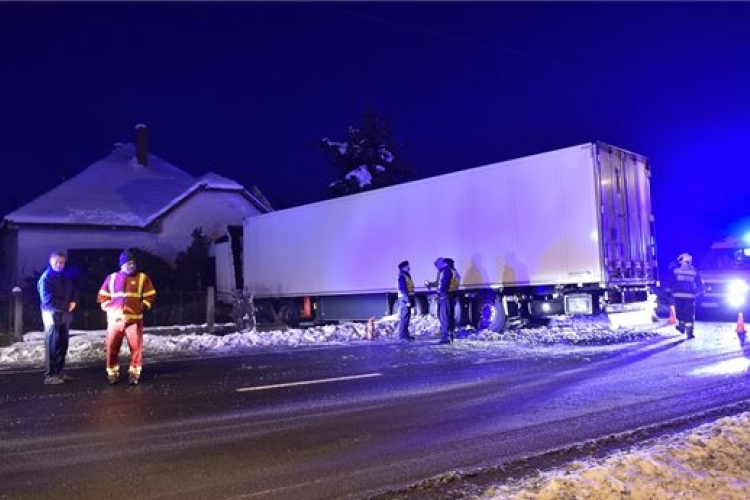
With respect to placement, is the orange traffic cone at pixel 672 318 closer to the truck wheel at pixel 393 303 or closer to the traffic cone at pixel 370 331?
the truck wheel at pixel 393 303

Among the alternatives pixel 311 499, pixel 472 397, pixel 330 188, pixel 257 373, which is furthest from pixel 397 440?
pixel 330 188

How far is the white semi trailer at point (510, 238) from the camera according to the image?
14.2 meters

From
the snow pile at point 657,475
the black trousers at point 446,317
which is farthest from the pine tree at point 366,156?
the snow pile at point 657,475

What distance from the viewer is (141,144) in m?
33.1

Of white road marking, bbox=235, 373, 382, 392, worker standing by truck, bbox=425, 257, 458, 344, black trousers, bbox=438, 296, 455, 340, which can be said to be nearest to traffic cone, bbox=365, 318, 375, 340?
worker standing by truck, bbox=425, 257, 458, 344

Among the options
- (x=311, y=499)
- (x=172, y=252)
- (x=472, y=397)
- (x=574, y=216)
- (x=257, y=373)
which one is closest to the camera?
(x=311, y=499)

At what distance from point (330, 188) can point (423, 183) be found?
25478 millimetres

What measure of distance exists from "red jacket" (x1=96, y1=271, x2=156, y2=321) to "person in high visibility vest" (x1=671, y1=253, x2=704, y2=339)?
10.5 m

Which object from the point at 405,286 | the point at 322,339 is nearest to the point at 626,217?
the point at 405,286

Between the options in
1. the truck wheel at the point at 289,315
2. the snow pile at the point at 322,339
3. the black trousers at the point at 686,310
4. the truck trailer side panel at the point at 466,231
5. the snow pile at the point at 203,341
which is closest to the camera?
the snow pile at the point at 203,341

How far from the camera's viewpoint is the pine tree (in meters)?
42.2

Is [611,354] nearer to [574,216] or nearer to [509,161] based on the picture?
[574,216]

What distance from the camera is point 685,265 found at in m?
14.4

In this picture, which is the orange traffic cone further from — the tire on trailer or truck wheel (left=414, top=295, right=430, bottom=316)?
truck wheel (left=414, top=295, right=430, bottom=316)
